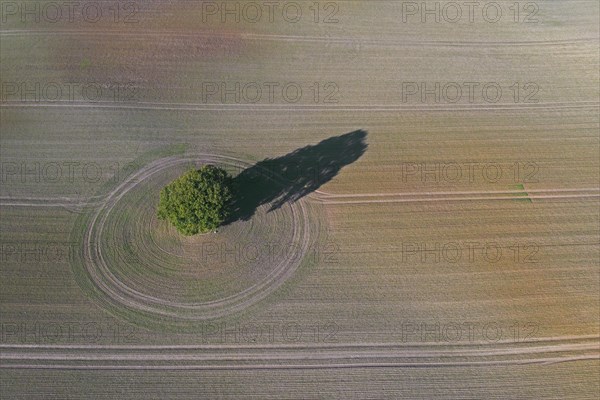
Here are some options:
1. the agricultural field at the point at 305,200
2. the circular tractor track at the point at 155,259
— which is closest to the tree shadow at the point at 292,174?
the agricultural field at the point at 305,200

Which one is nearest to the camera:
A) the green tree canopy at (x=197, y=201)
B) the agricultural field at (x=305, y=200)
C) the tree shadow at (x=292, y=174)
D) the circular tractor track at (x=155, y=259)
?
the green tree canopy at (x=197, y=201)

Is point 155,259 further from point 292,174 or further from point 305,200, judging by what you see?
point 292,174

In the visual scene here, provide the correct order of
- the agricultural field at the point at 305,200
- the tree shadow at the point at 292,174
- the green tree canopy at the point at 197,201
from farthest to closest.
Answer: the tree shadow at the point at 292,174 → the agricultural field at the point at 305,200 → the green tree canopy at the point at 197,201

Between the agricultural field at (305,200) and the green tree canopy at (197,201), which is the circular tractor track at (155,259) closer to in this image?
the agricultural field at (305,200)

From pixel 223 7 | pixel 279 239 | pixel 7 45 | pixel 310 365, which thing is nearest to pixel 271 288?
pixel 279 239

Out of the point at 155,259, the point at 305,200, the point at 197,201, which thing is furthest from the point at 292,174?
the point at 155,259

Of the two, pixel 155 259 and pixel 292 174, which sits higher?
pixel 292 174

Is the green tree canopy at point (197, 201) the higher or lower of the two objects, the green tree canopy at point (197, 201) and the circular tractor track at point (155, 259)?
the higher

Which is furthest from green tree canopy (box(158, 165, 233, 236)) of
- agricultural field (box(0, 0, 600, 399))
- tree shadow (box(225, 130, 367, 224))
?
tree shadow (box(225, 130, 367, 224))
